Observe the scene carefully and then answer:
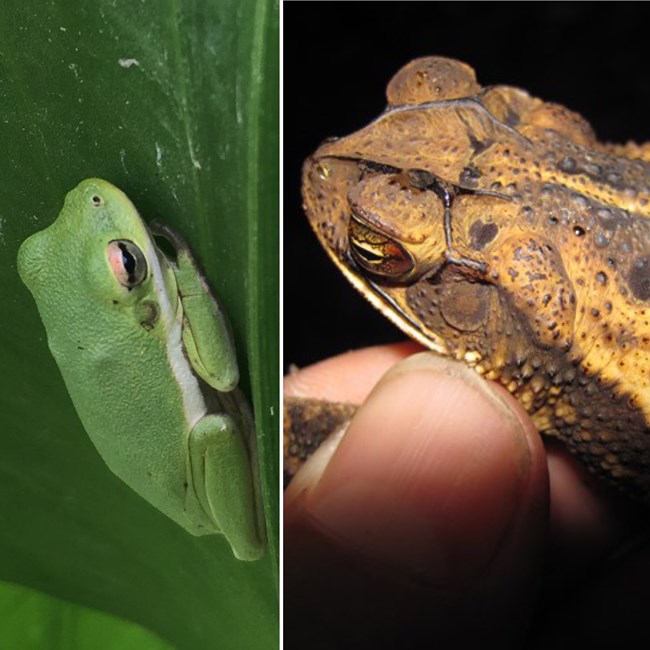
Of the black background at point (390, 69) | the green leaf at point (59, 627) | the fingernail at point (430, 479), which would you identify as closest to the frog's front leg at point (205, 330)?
the fingernail at point (430, 479)

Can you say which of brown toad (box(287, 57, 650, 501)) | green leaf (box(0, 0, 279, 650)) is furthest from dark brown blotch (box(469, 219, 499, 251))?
green leaf (box(0, 0, 279, 650))

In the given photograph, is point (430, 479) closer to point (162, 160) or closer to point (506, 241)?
point (506, 241)

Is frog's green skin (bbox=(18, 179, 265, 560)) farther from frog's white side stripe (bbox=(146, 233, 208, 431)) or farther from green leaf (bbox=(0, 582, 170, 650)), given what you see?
green leaf (bbox=(0, 582, 170, 650))

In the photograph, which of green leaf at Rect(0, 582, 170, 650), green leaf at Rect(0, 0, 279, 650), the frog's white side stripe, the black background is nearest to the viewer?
green leaf at Rect(0, 0, 279, 650)

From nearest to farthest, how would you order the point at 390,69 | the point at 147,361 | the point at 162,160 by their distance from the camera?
the point at 162,160, the point at 147,361, the point at 390,69

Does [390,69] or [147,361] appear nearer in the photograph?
[147,361]

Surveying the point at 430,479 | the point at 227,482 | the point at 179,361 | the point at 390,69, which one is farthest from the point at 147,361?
the point at 390,69

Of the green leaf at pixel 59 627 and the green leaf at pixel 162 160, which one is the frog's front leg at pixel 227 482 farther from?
the green leaf at pixel 59 627
